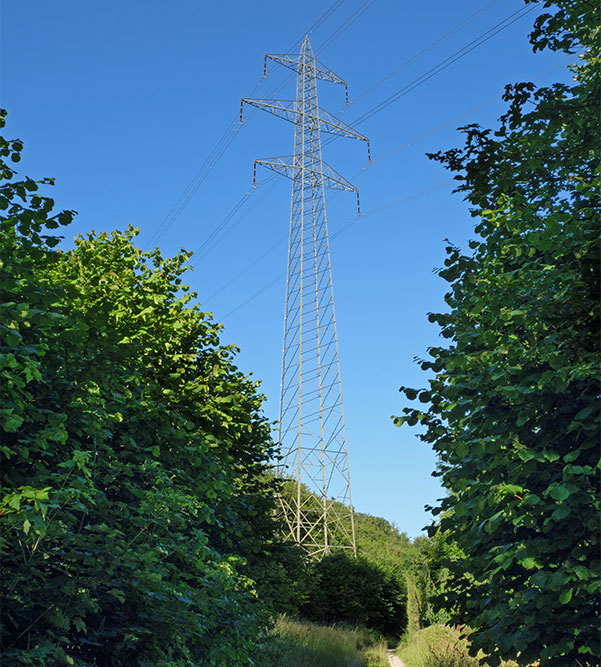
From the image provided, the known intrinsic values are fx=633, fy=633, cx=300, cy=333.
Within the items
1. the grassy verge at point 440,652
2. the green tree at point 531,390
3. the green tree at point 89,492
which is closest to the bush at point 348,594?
the grassy verge at point 440,652

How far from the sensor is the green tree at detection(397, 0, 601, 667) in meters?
6.26

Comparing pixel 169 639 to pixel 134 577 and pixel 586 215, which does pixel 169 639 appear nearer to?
pixel 134 577

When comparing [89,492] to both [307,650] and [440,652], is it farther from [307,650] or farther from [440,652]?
[440,652]

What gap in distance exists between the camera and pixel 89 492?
638 centimetres

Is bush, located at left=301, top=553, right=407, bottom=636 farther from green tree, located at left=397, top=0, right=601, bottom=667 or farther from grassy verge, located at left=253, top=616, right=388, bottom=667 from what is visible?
green tree, located at left=397, top=0, right=601, bottom=667

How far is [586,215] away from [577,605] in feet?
14.5

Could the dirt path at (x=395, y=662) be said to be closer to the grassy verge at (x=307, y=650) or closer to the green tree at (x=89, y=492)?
the grassy verge at (x=307, y=650)

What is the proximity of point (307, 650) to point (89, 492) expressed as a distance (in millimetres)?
16780

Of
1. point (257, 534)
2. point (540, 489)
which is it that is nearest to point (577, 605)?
point (540, 489)

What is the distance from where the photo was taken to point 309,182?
34594 millimetres

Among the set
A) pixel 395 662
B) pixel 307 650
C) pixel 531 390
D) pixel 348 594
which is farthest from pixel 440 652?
pixel 348 594

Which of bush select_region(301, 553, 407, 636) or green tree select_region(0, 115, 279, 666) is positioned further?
bush select_region(301, 553, 407, 636)

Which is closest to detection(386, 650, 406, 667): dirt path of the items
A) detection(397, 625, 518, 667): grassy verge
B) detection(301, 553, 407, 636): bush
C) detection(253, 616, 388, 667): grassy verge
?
detection(397, 625, 518, 667): grassy verge

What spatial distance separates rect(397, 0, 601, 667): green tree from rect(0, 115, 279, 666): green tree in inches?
132
